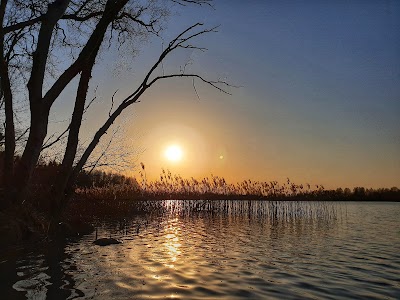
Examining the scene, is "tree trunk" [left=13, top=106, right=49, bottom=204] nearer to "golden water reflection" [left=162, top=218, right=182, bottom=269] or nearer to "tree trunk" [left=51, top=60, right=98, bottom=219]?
"tree trunk" [left=51, top=60, right=98, bottom=219]

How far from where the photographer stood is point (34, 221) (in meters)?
9.32

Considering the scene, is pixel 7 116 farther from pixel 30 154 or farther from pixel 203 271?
pixel 203 271

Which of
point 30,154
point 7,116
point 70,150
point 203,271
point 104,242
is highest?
point 7,116

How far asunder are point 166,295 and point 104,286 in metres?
1.08

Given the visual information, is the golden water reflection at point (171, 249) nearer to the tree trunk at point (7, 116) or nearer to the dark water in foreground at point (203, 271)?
the dark water in foreground at point (203, 271)

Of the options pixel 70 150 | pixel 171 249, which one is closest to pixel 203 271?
pixel 171 249

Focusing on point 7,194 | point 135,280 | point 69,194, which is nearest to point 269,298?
point 135,280

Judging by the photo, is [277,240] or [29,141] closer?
[29,141]

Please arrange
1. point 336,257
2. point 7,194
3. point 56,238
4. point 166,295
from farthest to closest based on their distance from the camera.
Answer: point 56,238 → point 336,257 → point 7,194 → point 166,295

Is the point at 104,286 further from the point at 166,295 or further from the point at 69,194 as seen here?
the point at 69,194

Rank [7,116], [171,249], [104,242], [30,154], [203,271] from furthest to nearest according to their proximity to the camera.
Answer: [104,242] < [171,249] < [7,116] < [30,154] < [203,271]

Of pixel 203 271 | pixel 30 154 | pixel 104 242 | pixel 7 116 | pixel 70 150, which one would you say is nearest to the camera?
pixel 203 271

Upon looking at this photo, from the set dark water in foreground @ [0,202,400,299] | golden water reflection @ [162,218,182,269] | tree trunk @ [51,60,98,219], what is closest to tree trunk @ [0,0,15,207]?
tree trunk @ [51,60,98,219]

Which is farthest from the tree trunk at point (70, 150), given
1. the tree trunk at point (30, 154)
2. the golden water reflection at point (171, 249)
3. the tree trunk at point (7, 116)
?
the golden water reflection at point (171, 249)
